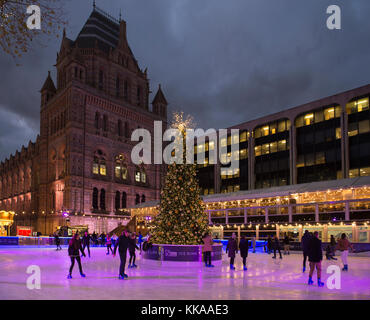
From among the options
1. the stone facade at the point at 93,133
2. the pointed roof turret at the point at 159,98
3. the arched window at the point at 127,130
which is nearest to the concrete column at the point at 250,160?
the stone facade at the point at 93,133

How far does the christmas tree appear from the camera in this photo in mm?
19547

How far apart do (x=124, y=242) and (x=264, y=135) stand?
151 feet

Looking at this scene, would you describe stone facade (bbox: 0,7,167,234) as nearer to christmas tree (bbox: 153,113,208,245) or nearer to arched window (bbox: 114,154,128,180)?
arched window (bbox: 114,154,128,180)

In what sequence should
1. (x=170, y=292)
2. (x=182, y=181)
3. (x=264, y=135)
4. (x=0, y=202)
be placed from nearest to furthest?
(x=170, y=292) → (x=182, y=181) → (x=264, y=135) → (x=0, y=202)

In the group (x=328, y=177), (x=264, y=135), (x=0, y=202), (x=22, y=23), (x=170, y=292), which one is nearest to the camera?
(x=22, y=23)

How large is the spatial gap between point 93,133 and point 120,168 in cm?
872

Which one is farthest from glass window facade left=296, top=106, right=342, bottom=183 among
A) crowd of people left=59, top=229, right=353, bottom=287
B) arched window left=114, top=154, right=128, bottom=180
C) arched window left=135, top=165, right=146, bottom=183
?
arched window left=135, top=165, right=146, bottom=183

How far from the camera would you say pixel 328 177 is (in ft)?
156

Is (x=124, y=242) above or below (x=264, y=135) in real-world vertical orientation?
below

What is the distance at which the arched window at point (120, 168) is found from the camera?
2751 inches

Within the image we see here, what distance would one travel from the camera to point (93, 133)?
6581cm

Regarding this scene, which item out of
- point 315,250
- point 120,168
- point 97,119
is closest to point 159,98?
point 97,119
